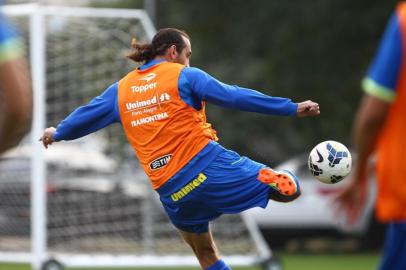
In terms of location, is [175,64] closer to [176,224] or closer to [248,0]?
[176,224]

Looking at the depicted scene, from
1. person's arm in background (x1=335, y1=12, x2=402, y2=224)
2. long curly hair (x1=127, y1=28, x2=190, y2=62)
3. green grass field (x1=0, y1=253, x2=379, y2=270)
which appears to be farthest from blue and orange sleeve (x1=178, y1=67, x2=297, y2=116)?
green grass field (x1=0, y1=253, x2=379, y2=270)

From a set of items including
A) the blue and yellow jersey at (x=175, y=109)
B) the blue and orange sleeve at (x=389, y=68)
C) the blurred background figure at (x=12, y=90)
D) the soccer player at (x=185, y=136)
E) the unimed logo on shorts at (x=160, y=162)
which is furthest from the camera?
the unimed logo on shorts at (x=160, y=162)

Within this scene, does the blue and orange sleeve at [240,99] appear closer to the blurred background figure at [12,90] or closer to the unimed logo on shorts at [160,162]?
the unimed logo on shorts at [160,162]

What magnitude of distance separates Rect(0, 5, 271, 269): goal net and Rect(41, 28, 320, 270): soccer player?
5655mm

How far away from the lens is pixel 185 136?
7.72 meters

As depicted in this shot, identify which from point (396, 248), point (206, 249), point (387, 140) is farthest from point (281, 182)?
point (387, 140)

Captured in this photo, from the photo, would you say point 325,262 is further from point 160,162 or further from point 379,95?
point 379,95

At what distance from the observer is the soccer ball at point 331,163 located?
7.53 meters

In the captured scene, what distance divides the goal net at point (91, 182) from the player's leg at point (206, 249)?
530cm

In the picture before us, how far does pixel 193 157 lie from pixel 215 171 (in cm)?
19

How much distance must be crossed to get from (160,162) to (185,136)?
0.27 m

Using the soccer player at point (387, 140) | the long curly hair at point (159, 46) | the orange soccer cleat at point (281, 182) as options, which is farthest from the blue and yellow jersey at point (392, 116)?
the long curly hair at point (159, 46)

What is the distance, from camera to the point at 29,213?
14555mm

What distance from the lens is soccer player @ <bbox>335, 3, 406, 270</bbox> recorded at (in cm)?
474
